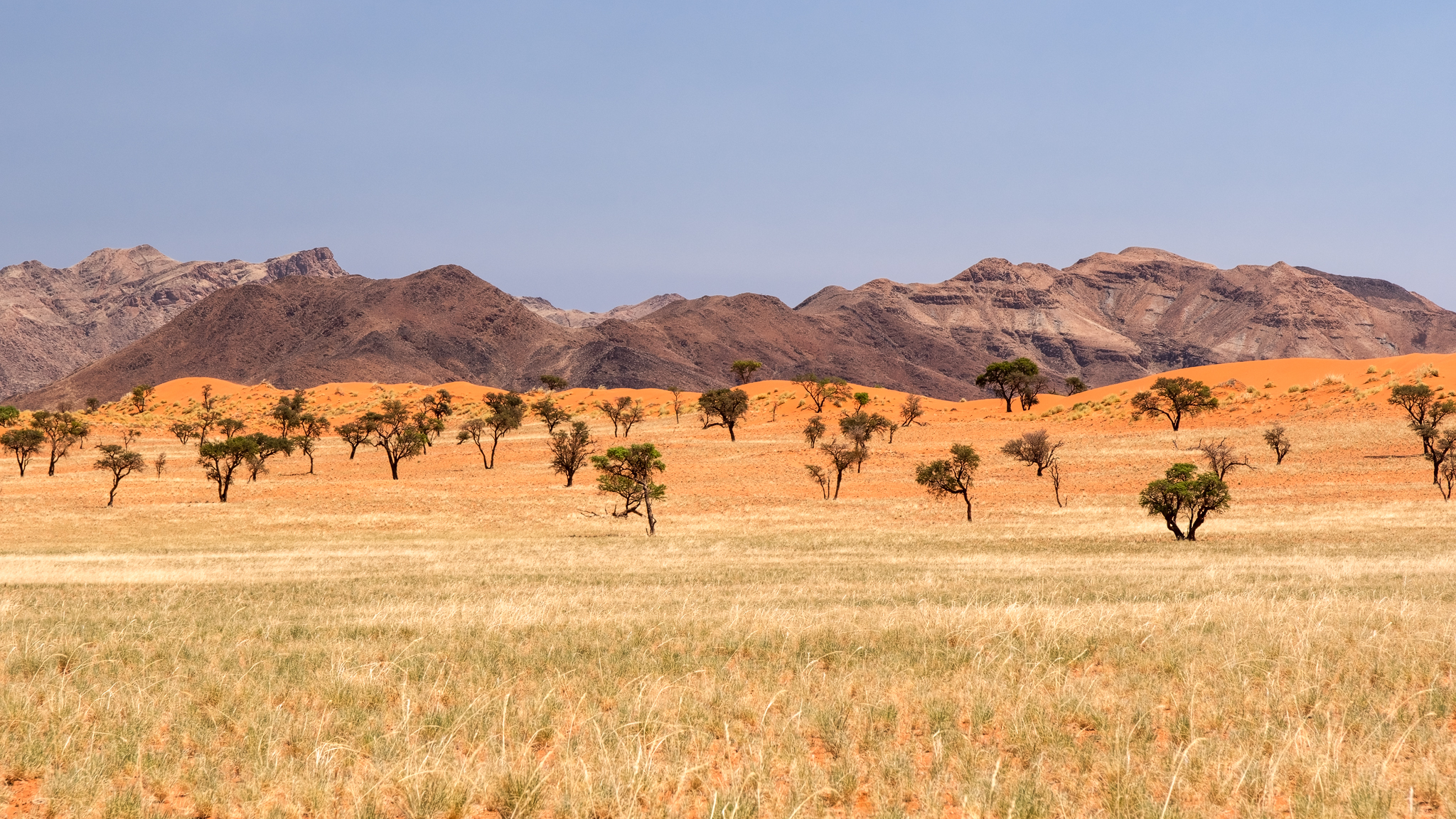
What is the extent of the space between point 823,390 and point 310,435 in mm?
61788

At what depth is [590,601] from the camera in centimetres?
1533

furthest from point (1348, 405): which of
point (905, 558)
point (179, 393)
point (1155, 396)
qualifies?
point (179, 393)

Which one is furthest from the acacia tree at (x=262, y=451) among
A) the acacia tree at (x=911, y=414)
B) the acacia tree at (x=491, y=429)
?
the acacia tree at (x=911, y=414)

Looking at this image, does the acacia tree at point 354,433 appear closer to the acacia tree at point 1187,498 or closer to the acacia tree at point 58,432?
the acacia tree at point 58,432

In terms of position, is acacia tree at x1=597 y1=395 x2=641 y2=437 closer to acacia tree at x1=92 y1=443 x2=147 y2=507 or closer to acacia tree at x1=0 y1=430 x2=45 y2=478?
acacia tree at x1=92 y1=443 x2=147 y2=507

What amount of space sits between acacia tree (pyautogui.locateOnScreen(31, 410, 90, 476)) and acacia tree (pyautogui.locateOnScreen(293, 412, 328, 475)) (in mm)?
18210

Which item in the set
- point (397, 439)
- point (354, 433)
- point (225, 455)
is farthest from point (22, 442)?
point (397, 439)

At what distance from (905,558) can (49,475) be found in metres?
70.9

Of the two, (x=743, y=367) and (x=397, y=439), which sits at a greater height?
(x=743, y=367)

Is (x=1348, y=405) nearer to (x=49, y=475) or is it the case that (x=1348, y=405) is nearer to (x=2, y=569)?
(x=2, y=569)

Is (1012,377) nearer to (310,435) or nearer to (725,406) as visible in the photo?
(725,406)

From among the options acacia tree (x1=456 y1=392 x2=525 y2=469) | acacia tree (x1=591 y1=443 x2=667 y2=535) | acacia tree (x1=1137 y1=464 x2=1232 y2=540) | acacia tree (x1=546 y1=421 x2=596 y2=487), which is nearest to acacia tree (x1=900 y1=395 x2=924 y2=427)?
acacia tree (x1=546 y1=421 x2=596 y2=487)

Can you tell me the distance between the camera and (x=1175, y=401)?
274ft

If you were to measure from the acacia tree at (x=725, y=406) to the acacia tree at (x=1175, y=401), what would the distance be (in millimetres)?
39427
